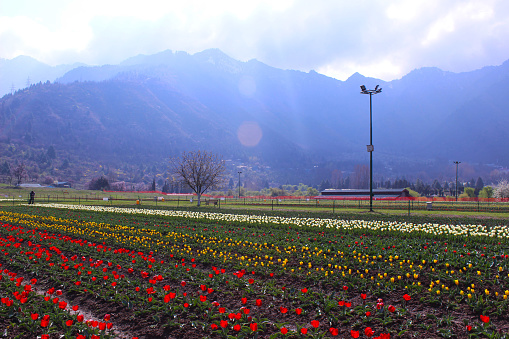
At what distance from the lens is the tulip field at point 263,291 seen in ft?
20.8

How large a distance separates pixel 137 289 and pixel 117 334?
184 centimetres

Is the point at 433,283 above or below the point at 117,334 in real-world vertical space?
above

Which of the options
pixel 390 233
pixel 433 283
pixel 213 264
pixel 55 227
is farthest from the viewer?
pixel 55 227

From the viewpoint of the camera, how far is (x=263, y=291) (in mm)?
8242

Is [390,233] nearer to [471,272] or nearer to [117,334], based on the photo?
[471,272]

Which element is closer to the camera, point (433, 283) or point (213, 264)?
point (433, 283)

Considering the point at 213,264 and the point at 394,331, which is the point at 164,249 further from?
the point at 394,331

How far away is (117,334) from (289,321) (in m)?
3.20

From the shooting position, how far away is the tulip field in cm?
633

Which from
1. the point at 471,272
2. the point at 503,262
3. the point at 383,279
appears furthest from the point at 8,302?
the point at 503,262

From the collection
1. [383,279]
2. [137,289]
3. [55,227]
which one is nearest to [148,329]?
[137,289]

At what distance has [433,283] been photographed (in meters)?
8.12

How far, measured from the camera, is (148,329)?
653 centimetres

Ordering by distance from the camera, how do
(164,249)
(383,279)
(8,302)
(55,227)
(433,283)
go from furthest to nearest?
(55,227)
(164,249)
(383,279)
(433,283)
(8,302)
